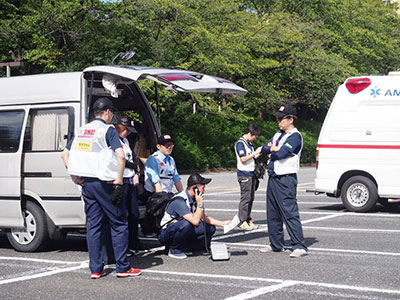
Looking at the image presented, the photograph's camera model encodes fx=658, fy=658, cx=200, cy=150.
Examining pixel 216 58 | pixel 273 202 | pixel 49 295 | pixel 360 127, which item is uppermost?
pixel 216 58

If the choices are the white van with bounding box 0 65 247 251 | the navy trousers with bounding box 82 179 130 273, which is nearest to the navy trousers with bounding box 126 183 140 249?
the white van with bounding box 0 65 247 251

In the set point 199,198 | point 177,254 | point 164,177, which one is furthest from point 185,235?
point 164,177

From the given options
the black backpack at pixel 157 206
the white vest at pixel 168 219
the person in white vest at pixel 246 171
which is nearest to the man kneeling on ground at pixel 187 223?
the white vest at pixel 168 219

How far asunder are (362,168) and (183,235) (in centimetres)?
617

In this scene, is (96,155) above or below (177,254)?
above

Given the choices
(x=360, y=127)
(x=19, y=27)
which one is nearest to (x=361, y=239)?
(x=360, y=127)

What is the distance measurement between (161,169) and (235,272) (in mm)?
2077

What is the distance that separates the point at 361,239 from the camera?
9.62 meters

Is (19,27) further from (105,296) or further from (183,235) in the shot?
(105,296)

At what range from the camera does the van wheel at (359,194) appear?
13.1m

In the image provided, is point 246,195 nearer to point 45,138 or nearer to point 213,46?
point 45,138

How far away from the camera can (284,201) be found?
8.22 m

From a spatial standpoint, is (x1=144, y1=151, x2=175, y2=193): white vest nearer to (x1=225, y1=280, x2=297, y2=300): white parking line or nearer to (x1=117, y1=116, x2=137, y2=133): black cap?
(x1=117, y1=116, x2=137, y2=133): black cap

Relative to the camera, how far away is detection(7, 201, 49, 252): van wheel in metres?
8.44
